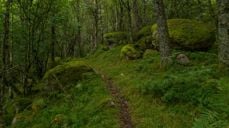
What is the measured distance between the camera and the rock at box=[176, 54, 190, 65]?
18242 mm

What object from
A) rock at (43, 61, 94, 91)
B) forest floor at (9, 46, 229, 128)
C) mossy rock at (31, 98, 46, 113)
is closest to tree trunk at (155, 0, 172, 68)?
forest floor at (9, 46, 229, 128)

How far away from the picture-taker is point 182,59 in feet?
61.1

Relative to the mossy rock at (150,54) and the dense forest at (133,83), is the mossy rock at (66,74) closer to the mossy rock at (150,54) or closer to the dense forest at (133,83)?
the dense forest at (133,83)

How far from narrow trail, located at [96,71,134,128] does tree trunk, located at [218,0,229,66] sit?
4.37 metres

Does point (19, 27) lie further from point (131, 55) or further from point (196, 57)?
point (196, 57)

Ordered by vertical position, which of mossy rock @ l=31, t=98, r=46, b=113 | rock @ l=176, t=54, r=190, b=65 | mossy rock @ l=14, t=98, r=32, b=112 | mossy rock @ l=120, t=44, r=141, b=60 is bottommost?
mossy rock @ l=14, t=98, r=32, b=112

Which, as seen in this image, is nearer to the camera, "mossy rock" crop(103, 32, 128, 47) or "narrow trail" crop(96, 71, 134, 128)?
"narrow trail" crop(96, 71, 134, 128)

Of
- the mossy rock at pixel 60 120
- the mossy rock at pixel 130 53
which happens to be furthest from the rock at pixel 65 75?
the mossy rock at pixel 60 120

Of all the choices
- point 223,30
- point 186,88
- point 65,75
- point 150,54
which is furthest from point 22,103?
point 223,30

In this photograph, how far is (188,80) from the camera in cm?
1251

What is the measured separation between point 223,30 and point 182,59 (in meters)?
5.60

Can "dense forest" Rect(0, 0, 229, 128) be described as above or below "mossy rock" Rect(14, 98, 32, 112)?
above

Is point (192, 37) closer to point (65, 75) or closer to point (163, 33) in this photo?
point (163, 33)

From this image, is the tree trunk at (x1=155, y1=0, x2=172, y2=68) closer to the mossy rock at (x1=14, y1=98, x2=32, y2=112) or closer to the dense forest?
the dense forest
